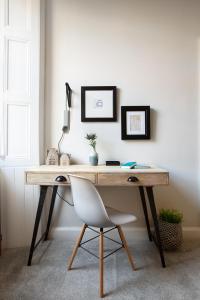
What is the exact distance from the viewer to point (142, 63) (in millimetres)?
2115

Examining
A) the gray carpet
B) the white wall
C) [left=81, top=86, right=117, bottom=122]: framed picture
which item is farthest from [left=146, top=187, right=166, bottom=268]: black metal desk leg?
[left=81, top=86, right=117, bottom=122]: framed picture

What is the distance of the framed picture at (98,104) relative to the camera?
210cm

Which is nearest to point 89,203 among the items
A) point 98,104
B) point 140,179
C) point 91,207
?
point 91,207

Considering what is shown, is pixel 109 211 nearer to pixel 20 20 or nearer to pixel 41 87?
pixel 41 87

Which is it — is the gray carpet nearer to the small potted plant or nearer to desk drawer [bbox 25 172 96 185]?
desk drawer [bbox 25 172 96 185]

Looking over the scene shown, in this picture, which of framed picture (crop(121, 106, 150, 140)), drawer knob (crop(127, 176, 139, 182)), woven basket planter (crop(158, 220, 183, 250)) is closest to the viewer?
drawer knob (crop(127, 176, 139, 182))

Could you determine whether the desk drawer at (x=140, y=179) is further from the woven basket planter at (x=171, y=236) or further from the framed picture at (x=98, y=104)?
the framed picture at (x=98, y=104)

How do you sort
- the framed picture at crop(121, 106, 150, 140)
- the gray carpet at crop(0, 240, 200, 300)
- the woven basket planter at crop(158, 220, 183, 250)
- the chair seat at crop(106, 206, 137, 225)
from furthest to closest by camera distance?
the framed picture at crop(121, 106, 150, 140)
the woven basket planter at crop(158, 220, 183, 250)
the chair seat at crop(106, 206, 137, 225)
the gray carpet at crop(0, 240, 200, 300)

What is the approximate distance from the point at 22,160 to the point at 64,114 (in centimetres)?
62

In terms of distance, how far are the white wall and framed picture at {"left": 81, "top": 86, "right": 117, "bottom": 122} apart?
7cm

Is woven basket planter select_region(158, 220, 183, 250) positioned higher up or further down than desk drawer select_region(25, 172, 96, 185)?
further down

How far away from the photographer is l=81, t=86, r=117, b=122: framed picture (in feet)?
6.89

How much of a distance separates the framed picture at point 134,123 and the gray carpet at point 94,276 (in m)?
1.12

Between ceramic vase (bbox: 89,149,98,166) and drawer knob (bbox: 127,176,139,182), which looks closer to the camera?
drawer knob (bbox: 127,176,139,182)
